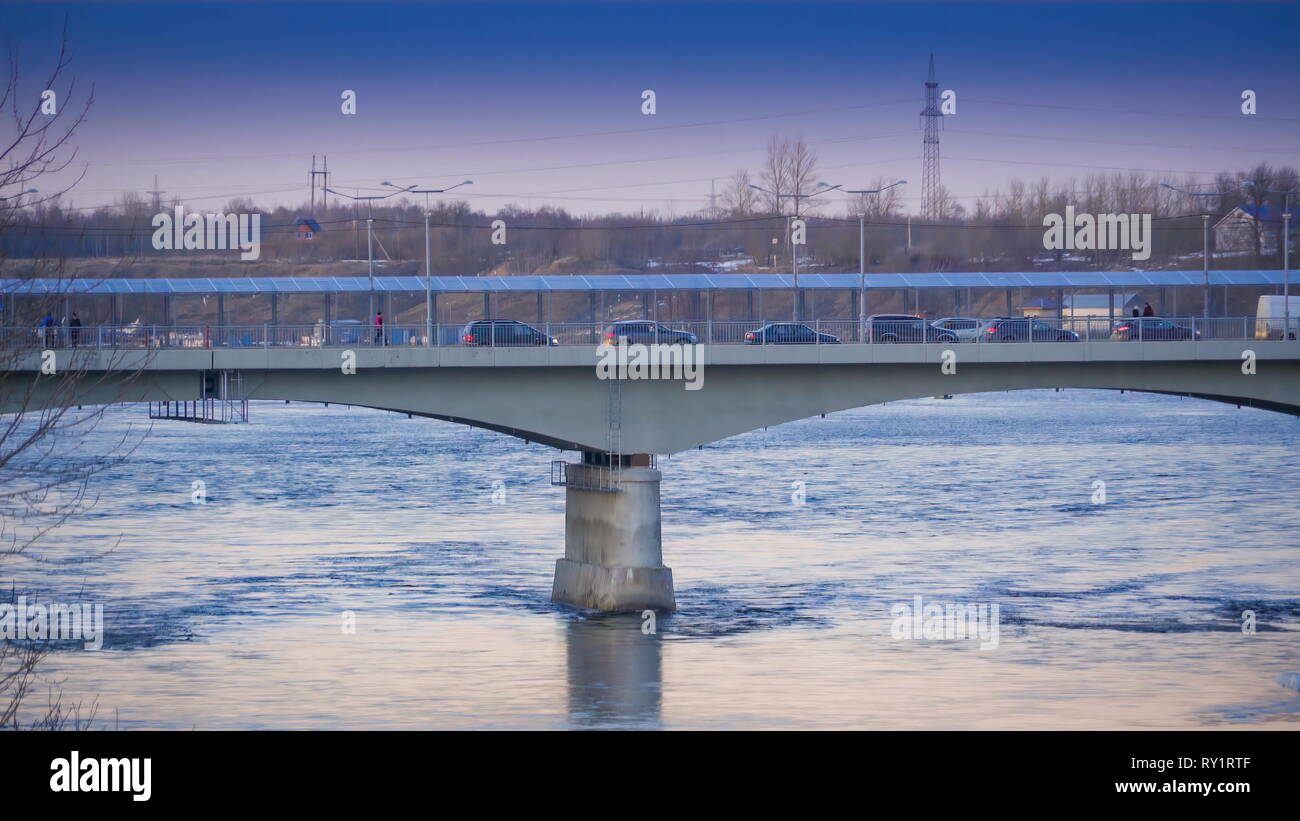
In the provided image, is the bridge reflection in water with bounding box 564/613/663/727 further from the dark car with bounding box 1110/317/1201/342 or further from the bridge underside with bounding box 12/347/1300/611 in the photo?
the dark car with bounding box 1110/317/1201/342

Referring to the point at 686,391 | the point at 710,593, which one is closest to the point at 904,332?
the point at 686,391

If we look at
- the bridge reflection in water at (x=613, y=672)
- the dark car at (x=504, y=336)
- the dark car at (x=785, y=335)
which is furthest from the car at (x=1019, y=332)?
the bridge reflection in water at (x=613, y=672)

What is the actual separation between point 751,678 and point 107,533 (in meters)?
34.5

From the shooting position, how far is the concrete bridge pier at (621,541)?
3981cm

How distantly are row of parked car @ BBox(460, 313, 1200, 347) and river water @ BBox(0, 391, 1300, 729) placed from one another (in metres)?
6.93

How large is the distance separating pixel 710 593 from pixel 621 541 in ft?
19.2

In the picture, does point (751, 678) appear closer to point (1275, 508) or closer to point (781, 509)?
point (781, 509)

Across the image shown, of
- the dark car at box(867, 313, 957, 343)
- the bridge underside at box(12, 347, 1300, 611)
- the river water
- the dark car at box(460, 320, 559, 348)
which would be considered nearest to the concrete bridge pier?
the bridge underside at box(12, 347, 1300, 611)

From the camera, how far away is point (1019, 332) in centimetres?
4725

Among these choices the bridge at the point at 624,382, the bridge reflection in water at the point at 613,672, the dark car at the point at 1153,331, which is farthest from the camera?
the dark car at the point at 1153,331

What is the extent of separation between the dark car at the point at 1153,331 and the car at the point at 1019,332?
1460mm

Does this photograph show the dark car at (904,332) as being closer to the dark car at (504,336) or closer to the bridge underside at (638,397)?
the bridge underside at (638,397)

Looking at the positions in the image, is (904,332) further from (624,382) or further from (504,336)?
(504,336)
